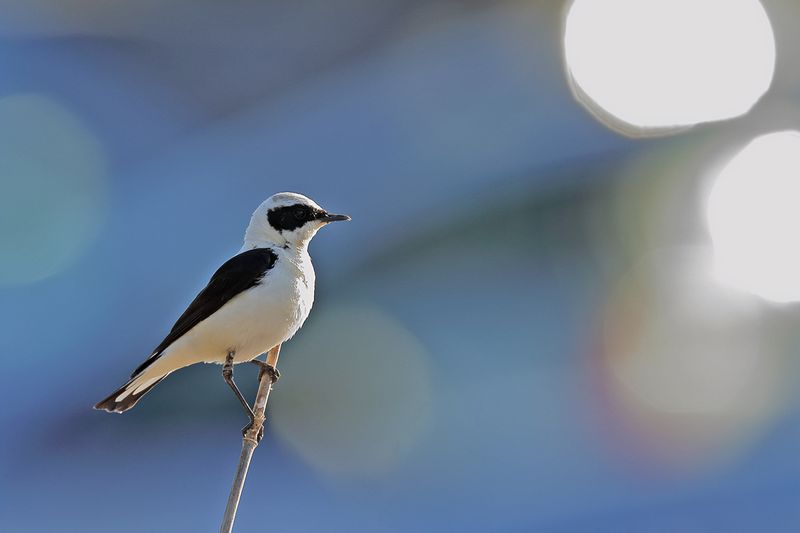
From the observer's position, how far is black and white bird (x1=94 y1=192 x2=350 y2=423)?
589 cm

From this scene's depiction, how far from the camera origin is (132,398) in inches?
249

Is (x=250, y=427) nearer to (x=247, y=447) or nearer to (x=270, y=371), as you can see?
(x=247, y=447)

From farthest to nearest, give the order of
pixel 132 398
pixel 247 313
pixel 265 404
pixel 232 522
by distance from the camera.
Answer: pixel 132 398 < pixel 247 313 < pixel 265 404 < pixel 232 522

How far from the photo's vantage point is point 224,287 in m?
6.15

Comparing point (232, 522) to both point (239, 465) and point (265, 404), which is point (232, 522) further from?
point (265, 404)

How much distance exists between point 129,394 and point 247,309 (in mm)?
1173

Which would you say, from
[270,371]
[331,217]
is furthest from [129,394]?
[331,217]

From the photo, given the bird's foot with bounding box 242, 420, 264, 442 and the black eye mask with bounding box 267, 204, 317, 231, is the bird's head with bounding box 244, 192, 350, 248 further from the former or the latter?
the bird's foot with bounding box 242, 420, 264, 442

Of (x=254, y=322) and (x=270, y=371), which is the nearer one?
(x=270, y=371)

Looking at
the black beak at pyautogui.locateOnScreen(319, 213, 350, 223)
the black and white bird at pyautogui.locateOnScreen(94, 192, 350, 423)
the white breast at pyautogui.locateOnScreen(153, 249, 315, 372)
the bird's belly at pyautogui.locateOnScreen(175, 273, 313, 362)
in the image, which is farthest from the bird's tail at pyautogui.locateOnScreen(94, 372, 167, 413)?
the black beak at pyautogui.locateOnScreen(319, 213, 350, 223)

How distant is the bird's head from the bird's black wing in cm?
24

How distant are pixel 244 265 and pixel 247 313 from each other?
413 mm

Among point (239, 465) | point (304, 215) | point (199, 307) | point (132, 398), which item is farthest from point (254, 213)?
point (239, 465)

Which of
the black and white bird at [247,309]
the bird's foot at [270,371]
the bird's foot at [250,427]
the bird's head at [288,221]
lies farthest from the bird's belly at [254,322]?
the bird's foot at [250,427]
